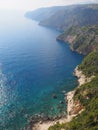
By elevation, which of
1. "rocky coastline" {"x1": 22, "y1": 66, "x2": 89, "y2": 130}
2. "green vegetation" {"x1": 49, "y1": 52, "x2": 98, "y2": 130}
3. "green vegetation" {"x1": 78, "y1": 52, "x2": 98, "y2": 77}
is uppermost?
"green vegetation" {"x1": 78, "y1": 52, "x2": 98, "y2": 77}

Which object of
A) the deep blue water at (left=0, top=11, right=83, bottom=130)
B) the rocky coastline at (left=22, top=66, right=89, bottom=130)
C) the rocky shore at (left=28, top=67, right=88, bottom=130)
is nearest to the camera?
the rocky coastline at (left=22, top=66, right=89, bottom=130)

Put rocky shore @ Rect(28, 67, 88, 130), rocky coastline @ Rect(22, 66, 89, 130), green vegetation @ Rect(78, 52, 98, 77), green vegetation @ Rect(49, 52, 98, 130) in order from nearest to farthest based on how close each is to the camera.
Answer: green vegetation @ Rect(49, 52, 98, 130) < rocky coastline @ Rect(22, 66, 89, 130) < rocky shore @ Rect(28, 67, 88, 130) < green vegetation @ Rect(78, 52, 98, 77)

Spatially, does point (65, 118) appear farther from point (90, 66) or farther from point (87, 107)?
Answer: point (90, 66)

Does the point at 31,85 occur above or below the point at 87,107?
below

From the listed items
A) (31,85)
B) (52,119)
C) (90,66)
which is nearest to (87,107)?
(52,119)

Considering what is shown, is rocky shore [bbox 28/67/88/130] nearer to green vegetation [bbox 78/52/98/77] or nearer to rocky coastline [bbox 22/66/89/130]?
rocky coastline [bbox 22/66/89/130]

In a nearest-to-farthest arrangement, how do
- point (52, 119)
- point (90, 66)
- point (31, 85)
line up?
1. point (52, 119)
2. point (31, 85)
3. point (90, 66)

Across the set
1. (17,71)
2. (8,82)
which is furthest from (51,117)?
(17,71)

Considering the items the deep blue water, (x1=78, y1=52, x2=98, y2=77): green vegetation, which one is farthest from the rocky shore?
(x1=78, y1=52, x2=98, y2=77): green vegetation
